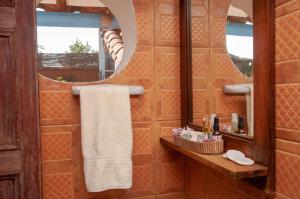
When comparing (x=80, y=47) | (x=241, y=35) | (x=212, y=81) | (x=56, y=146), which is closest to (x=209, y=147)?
(x=212, y=81)

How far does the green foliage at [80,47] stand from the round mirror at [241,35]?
4.32ft

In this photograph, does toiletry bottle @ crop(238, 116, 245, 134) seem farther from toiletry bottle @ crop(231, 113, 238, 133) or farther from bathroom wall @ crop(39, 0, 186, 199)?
bathroom wall @ crop(39, 0, 186, 199)

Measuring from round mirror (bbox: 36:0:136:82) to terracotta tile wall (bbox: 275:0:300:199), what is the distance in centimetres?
83

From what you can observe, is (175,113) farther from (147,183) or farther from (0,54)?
A: (0,54)

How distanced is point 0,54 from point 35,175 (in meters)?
0.58

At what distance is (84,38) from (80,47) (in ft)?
0.34

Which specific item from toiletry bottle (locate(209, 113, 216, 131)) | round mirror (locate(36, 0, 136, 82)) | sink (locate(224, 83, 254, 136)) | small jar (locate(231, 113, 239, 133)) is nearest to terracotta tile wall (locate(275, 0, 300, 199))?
sink (locate(224, 83, 254, 136))

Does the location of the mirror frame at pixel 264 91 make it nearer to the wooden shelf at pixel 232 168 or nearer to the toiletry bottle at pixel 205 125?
the wooden shelf at pixel 232 168

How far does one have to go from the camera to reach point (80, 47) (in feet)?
7.13

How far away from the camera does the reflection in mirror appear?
1.72m

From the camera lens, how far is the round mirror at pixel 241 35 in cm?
97

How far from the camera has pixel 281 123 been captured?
84cm

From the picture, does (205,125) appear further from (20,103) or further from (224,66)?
(20,103)

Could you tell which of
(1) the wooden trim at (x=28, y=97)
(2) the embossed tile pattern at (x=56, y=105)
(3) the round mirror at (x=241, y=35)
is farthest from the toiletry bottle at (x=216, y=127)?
(1) the wooden trim at (x=28, y=97)
